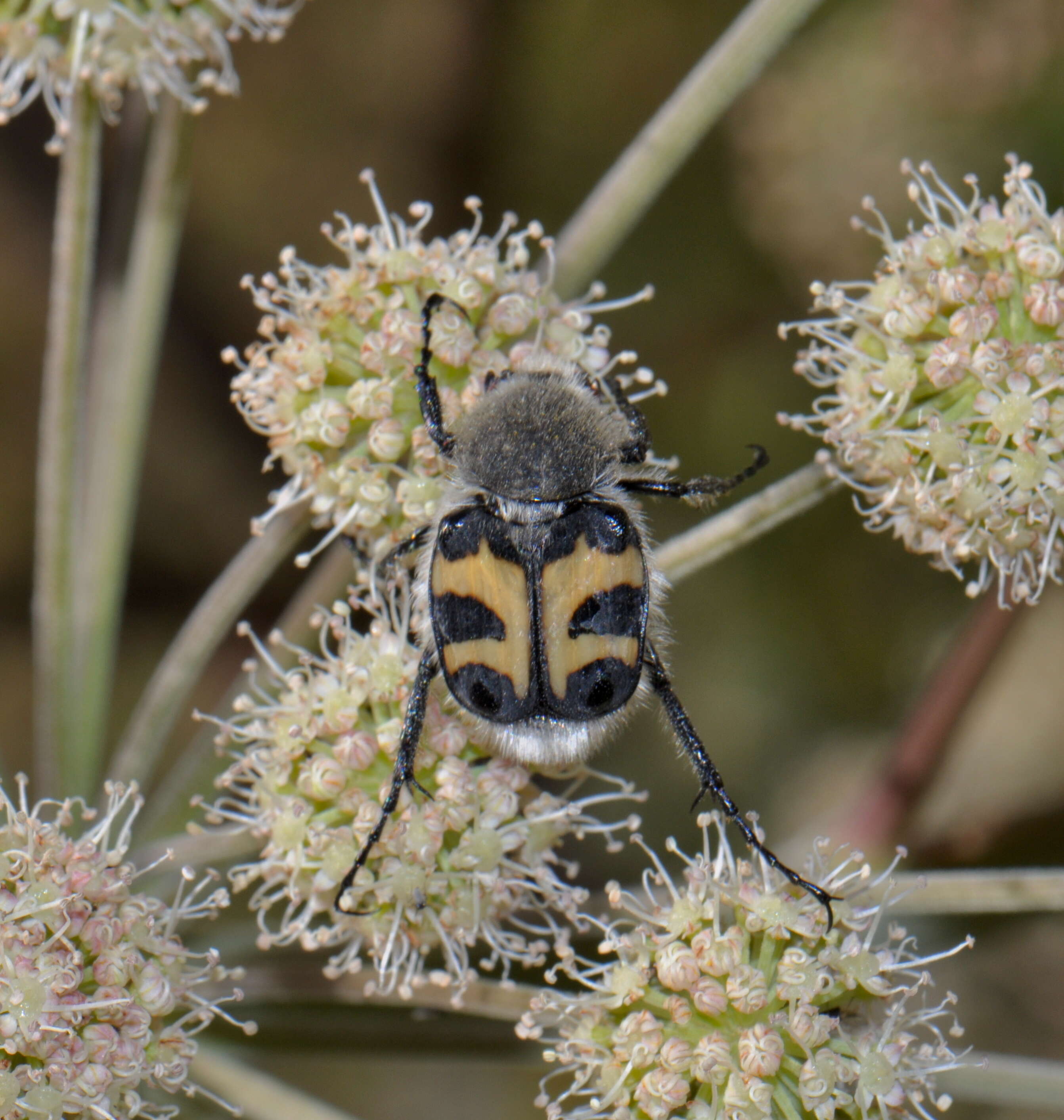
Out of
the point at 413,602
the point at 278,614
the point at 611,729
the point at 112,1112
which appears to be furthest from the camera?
the point at 278,614

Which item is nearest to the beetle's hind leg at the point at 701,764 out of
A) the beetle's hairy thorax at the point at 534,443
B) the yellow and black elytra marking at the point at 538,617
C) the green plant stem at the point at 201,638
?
the yellow and black elytra marking at the point at 538,617

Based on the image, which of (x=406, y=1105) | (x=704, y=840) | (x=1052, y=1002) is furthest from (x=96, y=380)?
(x=1052, y=1002)

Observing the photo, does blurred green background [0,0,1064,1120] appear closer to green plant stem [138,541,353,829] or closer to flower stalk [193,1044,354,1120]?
green plant stem [138,541,353,829]

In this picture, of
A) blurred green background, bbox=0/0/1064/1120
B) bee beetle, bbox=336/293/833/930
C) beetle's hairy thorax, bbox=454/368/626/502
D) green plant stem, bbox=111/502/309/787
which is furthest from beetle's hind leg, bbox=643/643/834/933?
blurred green background, bbox=0/0/1064/1120

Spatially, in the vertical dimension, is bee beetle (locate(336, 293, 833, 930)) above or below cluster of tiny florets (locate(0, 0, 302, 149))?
below

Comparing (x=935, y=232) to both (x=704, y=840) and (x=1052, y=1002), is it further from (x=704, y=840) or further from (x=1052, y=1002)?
(x=1052, y=1002)

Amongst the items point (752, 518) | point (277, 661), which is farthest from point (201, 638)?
point (752, 518)
